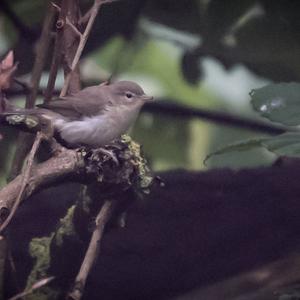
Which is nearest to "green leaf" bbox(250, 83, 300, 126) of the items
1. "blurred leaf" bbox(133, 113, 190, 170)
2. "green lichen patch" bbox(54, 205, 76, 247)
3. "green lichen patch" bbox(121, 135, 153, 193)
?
"green lichen patch" bbox(121, 135, 153, 193)

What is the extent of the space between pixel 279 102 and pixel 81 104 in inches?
29.0

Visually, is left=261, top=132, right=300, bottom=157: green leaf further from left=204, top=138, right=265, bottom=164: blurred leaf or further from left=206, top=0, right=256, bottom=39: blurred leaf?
left=206, top=0, right=256, bottom=39: blurred leaf

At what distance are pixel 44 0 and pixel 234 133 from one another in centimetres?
111

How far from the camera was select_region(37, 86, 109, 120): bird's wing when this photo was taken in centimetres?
234

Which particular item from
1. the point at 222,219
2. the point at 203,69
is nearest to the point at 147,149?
the point at 203,69

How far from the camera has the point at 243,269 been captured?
8.54 feet

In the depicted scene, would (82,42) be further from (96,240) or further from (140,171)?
(96,240)

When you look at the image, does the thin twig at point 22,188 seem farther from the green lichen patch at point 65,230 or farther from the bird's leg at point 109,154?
the green lichen patch at point 65,230

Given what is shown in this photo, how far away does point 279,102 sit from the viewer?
1.96 meters

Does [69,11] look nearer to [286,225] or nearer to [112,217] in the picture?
[112,217]

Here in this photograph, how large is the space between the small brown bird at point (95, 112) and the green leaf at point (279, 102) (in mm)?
411

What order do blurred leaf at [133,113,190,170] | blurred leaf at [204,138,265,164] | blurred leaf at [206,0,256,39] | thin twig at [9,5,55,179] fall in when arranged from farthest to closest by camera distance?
1. blurred leaf at [133,113,190,170]
2. blurred leaf at [206,0,256,39]
3. thin twig at [9,5,55,179]
4. blurred leaf at [204,138,265,164]

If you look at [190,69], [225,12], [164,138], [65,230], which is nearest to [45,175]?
[65,230]

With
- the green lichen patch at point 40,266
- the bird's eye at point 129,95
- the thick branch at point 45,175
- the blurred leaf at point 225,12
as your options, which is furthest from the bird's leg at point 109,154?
the blurred leaf at point 225,12
